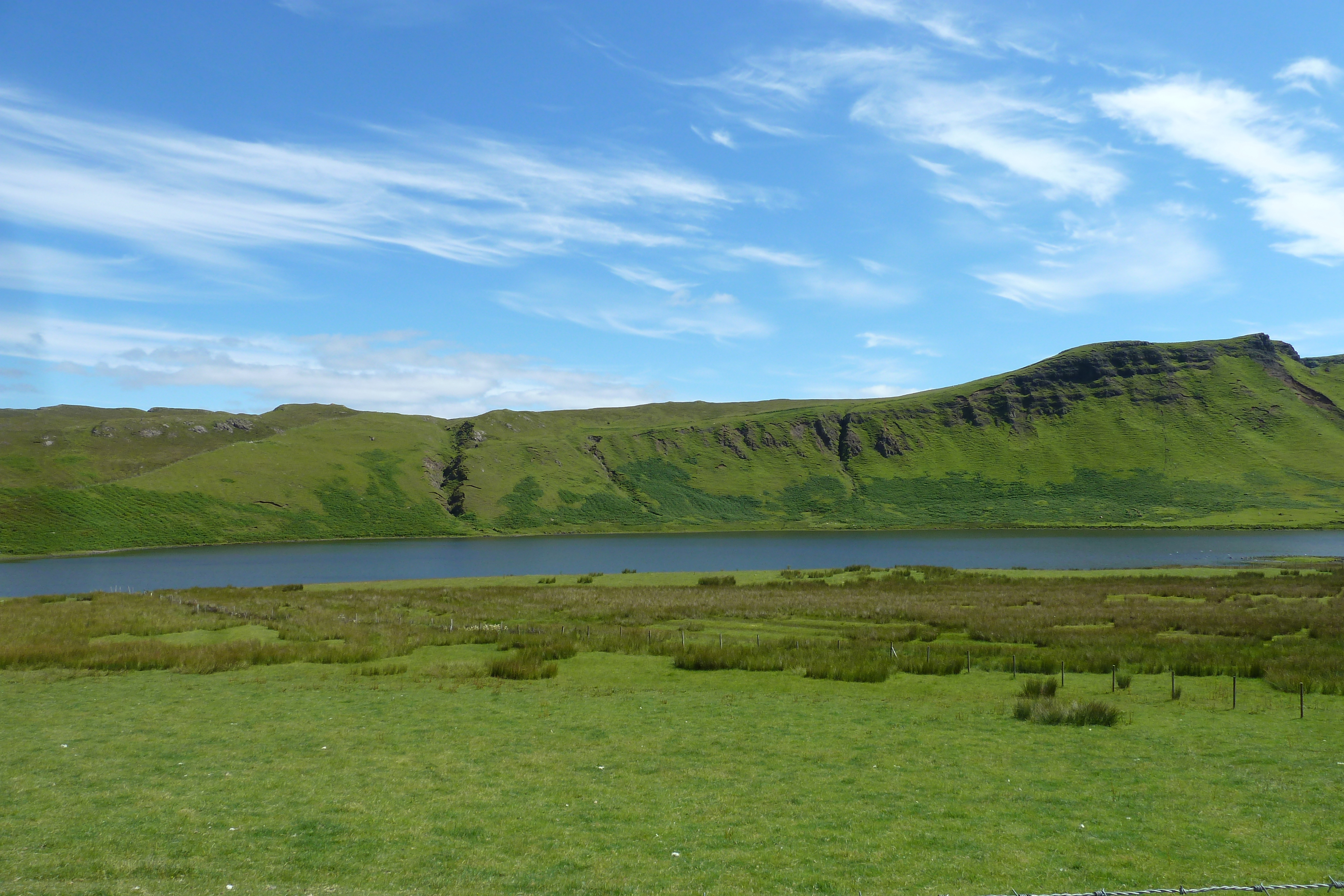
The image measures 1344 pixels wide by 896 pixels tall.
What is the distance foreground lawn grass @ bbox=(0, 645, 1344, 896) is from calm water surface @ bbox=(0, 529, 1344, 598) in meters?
65.8

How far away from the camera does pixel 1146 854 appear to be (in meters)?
11.8

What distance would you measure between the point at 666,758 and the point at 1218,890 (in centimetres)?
1102

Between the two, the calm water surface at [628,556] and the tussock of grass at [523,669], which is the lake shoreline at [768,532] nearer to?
the calm water surface at [628,556]

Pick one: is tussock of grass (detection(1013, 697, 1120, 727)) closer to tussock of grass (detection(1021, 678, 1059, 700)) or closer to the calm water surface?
tussock of grass (detection(1021, 678, 1059, 700))

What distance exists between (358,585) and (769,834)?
6495cm

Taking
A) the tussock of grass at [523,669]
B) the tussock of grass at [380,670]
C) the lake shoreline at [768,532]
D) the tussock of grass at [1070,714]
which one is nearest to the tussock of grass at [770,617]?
the tussock of grass at [380,670]

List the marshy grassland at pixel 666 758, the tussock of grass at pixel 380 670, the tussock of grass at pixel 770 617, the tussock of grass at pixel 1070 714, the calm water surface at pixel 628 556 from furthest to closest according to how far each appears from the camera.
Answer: the calm water surface at pixel 628 556 < the tussock of grass at pixel 770 617 < the tussock of grass at pixel 380 670 < the tussock of grass at pixel 1070 714 < the marshy grassland at pixel 666 758

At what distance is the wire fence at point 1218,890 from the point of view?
10.0 m

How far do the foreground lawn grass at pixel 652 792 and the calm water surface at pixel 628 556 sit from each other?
2591 inches

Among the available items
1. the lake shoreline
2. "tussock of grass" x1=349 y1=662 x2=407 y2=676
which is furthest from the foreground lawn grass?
the lake shoreline

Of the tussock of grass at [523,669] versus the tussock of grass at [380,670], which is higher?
the tussock of grass at [523,669]

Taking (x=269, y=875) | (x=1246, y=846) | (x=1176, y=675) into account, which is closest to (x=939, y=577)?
(x=1176, y=675)

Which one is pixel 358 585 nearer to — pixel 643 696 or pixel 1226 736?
pixel 643 696

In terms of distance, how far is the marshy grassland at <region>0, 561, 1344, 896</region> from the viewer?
11375 millimetres
